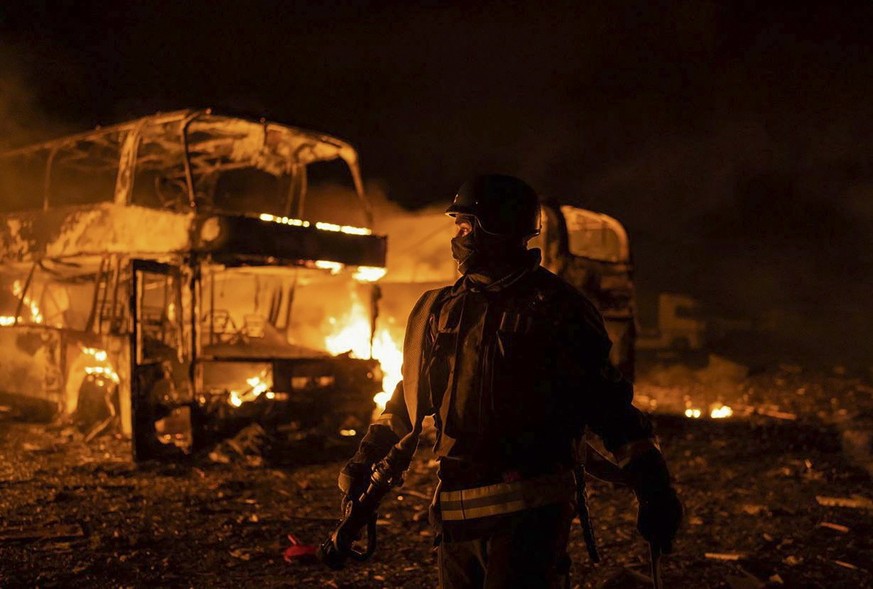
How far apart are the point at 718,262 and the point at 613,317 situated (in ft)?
73.4

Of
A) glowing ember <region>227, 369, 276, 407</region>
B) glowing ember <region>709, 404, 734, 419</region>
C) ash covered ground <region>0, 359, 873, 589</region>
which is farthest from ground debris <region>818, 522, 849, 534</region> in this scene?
glowing ember <region>709, 404, 734, 419</region>

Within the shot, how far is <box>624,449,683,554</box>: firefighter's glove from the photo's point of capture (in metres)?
2.35

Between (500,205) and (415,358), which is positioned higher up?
(500,205)

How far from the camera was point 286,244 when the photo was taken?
9.52 metres

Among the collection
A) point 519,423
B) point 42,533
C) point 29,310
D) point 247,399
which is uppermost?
point 29,310

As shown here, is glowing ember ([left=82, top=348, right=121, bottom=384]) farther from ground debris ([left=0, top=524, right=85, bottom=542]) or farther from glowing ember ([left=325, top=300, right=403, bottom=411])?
ground debris ([left=0, top=524, right=85, bottom=542])

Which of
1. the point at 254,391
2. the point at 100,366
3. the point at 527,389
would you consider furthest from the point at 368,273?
the point at 527,389

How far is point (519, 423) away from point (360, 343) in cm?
927

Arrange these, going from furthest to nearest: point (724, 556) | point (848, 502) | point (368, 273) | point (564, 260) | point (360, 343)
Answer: point (360, 343) → point (368, 273) → point (564, 260) → point (848, 502) → point (724, 556)

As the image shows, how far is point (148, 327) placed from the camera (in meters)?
9.37

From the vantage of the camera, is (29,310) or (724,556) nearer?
(724,556)

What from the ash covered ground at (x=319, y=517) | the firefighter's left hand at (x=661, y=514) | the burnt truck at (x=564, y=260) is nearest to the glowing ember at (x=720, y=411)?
the ash covered ground at (x=319, y=517)

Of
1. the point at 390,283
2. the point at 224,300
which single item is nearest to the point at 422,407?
the point at 224,300

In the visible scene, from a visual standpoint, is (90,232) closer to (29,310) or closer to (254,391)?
(29,310)
